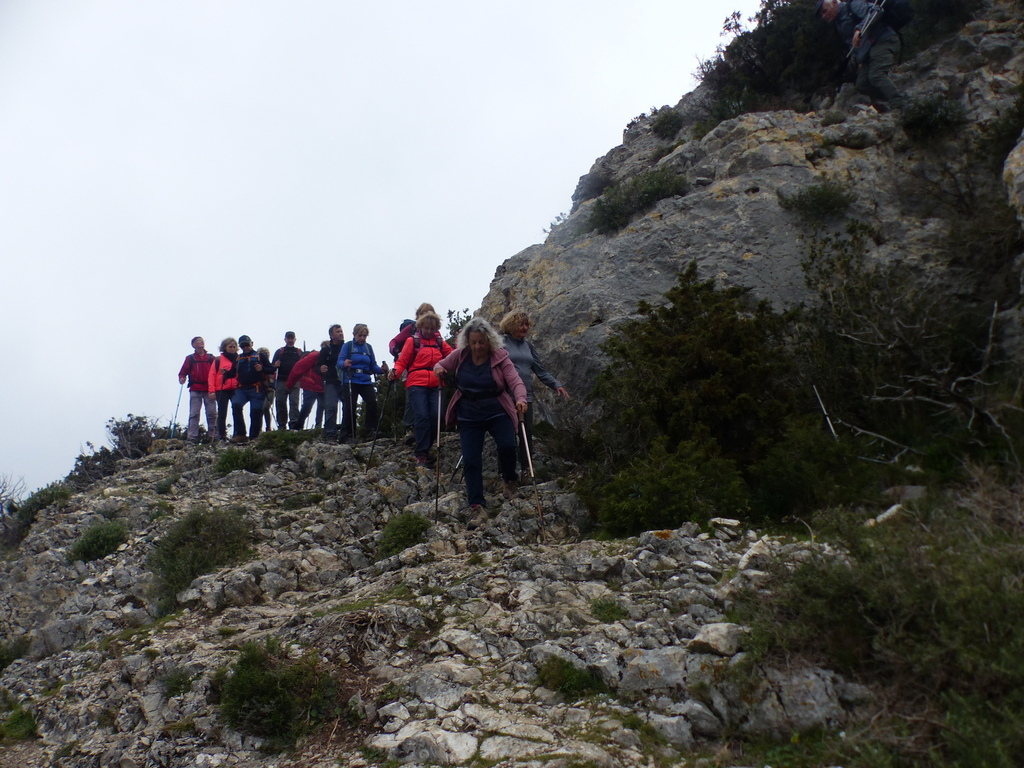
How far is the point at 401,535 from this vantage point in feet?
27.2

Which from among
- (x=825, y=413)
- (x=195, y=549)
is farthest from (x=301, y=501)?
(x=825, y=413)

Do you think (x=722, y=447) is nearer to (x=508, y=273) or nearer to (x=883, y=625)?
(x=883, y=625)

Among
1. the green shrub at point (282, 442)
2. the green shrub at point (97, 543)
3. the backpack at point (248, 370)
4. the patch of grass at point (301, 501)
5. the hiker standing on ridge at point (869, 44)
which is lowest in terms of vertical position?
the green shrub at point (97, 543)

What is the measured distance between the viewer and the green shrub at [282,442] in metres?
12.9

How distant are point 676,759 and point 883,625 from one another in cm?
138

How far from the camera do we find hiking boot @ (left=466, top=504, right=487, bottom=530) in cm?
860

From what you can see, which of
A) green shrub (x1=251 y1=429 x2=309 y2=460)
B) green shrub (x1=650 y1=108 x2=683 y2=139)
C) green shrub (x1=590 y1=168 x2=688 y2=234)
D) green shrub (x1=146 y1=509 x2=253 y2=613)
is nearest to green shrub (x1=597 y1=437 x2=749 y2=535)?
green shrub (x1=146 y1=509 x2=253 y2=613)

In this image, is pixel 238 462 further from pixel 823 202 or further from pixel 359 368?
pixel 823 202

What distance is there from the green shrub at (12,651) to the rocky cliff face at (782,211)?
294 inches

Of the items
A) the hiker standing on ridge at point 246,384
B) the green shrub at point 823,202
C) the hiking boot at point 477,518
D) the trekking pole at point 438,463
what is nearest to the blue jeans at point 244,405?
the hiker standing on ridge at point 246,384

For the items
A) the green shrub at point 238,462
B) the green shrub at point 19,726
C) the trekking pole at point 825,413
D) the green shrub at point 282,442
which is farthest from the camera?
the green shrub at point 282,442

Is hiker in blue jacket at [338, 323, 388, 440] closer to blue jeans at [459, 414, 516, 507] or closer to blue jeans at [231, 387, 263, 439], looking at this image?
blue jeans at [231, 387, 263, 439]

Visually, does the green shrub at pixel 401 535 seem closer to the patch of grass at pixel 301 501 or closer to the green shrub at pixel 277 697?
the patch of grass at pixel 301 501

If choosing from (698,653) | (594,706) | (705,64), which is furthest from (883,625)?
(705,64)
